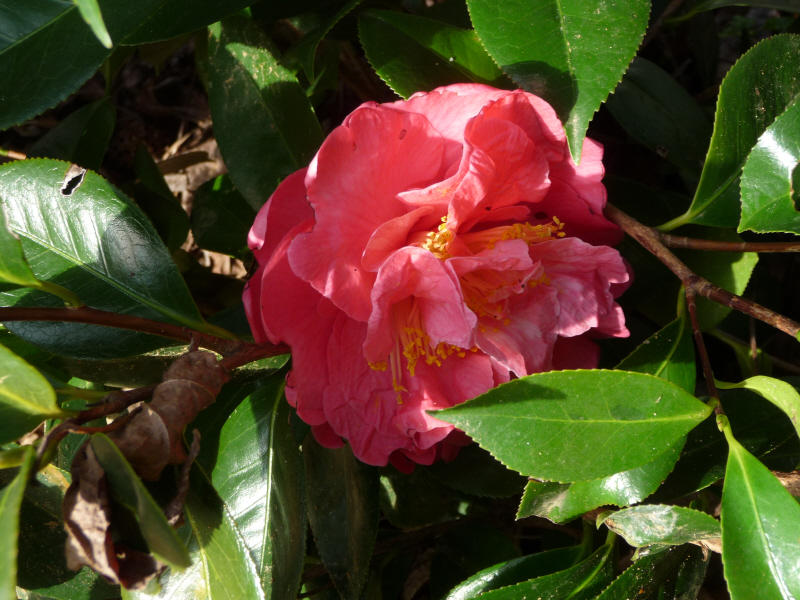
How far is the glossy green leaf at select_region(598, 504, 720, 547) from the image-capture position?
0.83 metres

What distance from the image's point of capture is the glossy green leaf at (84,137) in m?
1.32

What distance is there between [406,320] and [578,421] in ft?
0.83

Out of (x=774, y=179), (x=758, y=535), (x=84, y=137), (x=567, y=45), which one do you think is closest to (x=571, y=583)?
(x=758, y=535)

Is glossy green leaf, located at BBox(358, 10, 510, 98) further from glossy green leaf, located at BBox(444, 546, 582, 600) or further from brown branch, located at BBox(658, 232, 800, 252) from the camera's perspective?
glossy green leaf, located at BBox(444, 546, 582, 600)

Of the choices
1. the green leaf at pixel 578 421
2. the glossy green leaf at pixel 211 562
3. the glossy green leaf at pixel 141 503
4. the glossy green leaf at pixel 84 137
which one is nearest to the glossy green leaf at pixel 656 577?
the green leaf at pixel 578 421

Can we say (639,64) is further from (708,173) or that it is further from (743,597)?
(743,597)

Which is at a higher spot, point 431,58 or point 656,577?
point 431,58

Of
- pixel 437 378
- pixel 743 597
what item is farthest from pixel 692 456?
pixel 437 378

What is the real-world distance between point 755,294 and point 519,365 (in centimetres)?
67

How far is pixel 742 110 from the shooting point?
908 mm

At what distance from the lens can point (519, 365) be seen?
0.87 meters

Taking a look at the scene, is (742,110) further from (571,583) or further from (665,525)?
(571,583)

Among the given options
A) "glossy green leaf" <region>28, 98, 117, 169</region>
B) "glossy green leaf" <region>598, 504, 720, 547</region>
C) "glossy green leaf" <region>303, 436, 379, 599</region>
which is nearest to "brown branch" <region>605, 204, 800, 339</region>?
"glossy green leaf" <region>598, 504, 720, 547</region>

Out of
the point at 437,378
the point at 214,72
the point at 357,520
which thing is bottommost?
the point at 357,520
